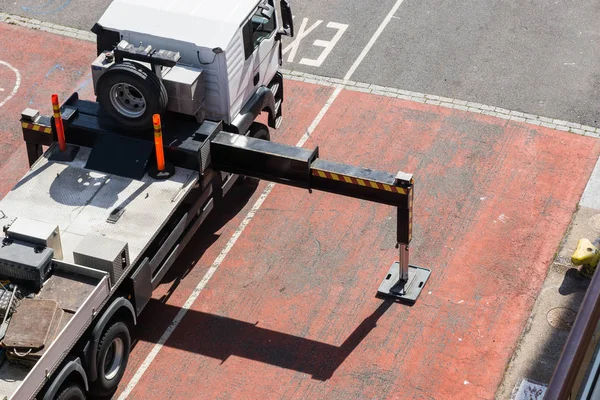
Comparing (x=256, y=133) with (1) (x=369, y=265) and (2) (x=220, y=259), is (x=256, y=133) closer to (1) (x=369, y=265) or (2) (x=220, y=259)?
(2) (x=220, y=259)

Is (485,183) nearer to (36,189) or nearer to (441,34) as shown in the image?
(441,34)

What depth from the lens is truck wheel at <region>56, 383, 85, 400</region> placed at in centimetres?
1188

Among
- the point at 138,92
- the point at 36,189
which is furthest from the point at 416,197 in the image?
the point at 36,189

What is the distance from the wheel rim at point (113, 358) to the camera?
43.2 feet

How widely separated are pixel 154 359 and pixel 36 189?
287 cm

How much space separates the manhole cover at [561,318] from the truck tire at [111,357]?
597cm

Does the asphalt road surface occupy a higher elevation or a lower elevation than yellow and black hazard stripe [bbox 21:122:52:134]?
lower

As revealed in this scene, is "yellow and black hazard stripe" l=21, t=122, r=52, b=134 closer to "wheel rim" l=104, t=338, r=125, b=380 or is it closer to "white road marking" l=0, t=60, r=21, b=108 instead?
"wheel rim" l=104, t=338, r=125, b=380

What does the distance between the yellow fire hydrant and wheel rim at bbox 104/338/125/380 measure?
6.72m

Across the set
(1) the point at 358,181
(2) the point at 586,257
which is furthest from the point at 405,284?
(2) the point at 586,257

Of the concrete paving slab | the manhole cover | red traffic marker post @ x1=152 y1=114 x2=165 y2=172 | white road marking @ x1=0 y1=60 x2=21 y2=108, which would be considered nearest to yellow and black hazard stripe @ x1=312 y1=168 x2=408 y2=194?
red traffic marker post @ x1=152 y1=114 x2=165 y2=172

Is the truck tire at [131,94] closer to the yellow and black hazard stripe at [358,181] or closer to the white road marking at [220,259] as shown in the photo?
the yellow and black hazard stripe at [358,181]

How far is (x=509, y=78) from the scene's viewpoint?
1933 centimetres

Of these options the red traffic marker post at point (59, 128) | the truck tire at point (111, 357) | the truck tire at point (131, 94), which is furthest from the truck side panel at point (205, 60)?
the truck tire at point (111, 357)
